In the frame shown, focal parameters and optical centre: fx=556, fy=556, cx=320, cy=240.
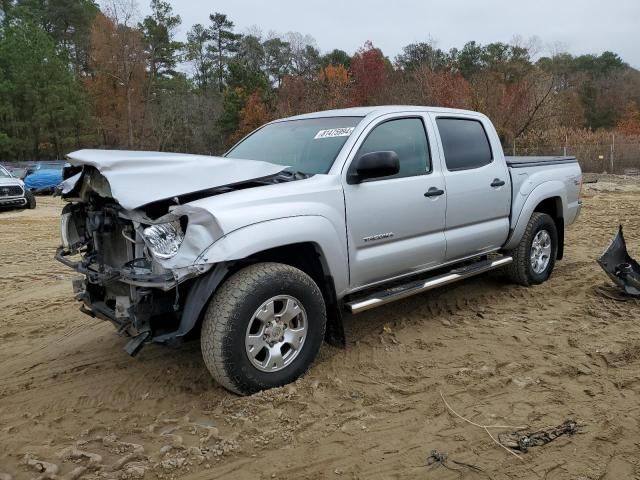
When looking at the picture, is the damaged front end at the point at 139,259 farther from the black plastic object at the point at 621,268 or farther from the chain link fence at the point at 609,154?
the chain link fence at the point at 609,154

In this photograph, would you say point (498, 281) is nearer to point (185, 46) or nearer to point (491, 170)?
point (491, 170)

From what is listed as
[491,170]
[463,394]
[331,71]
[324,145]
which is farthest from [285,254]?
[331,71]

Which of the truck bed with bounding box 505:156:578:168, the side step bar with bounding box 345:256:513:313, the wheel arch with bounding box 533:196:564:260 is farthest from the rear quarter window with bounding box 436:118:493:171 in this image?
the wheel arch with bounding box 533:196:564:260

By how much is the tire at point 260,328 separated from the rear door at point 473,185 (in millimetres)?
1728

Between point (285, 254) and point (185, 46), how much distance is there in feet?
170

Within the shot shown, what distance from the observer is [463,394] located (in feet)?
12.0

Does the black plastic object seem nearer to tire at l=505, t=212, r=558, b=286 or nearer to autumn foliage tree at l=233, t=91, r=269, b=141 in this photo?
tire at l=505, t=212, r=558, b=286

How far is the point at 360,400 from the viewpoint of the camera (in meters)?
3.60

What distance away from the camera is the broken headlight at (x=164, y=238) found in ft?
10.9

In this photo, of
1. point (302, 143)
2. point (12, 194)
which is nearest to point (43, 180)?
point (12, 194)

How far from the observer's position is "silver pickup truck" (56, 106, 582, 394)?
3.38 metres

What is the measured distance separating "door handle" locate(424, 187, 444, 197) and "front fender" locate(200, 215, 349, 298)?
1016 millimetres

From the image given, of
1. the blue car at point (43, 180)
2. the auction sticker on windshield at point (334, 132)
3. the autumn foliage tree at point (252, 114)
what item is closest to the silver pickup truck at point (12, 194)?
the blue car at point (43, 180)

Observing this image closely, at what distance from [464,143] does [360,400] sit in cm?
281
